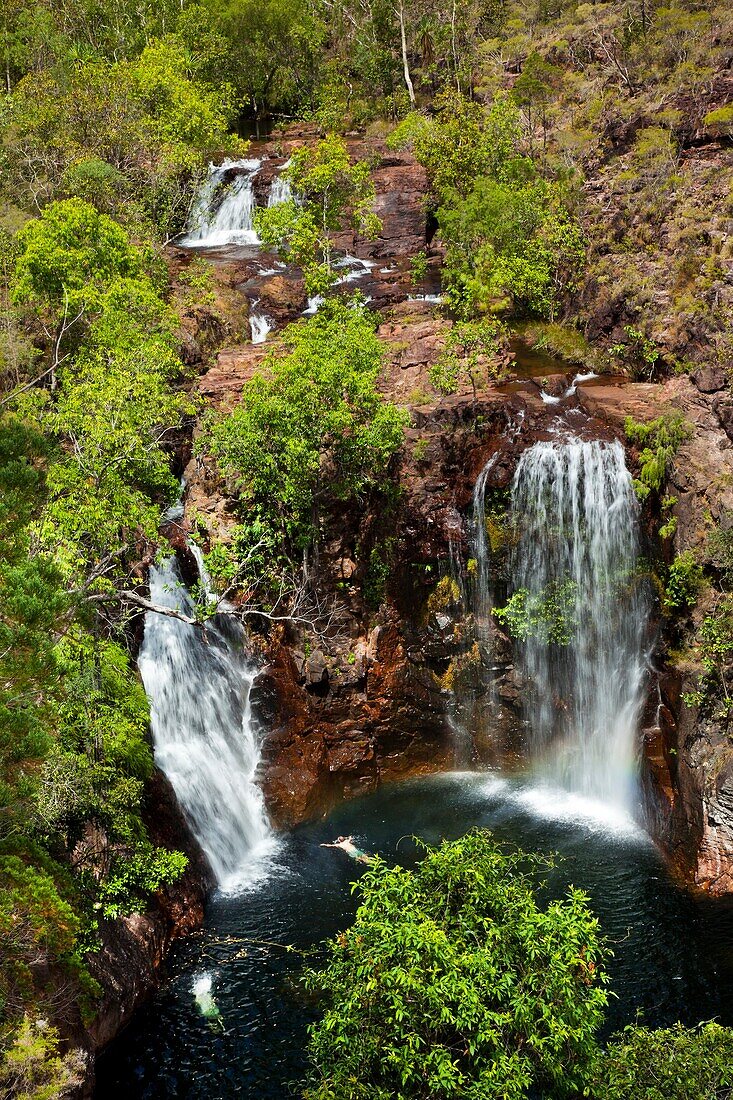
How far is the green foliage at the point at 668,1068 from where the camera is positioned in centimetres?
1115

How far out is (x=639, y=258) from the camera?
117ft

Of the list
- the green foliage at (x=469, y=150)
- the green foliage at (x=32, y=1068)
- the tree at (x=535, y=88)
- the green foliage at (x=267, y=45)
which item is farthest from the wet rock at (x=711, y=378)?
the green foliage at (x=267, y=45)

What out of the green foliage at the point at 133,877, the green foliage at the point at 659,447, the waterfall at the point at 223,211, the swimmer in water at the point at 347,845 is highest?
the waterfall at the point at 223,211

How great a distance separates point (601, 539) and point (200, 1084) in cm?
1775

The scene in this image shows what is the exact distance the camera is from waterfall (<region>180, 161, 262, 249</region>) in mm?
45625

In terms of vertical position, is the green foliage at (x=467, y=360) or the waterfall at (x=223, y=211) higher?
the waterfall at (x=223, y=211)

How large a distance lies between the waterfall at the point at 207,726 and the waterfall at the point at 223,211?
2657 cm

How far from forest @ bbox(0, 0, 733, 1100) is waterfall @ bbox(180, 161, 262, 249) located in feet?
3.72

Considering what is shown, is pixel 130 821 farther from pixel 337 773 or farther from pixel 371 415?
pixel 371 415

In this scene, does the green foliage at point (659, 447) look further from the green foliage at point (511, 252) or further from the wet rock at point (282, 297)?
the wet rock at point (282, 297)

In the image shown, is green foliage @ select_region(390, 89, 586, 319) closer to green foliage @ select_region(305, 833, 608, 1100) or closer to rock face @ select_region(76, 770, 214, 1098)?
rock face @ select_region(76, 770, 214, 1098)

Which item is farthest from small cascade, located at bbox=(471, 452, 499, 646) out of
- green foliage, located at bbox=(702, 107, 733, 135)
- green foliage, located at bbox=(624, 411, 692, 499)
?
green foliage, located at bbox=(702, 107, 733, 135)

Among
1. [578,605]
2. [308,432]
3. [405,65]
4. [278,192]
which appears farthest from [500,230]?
[405,65]

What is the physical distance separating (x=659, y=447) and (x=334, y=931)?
53.7 feet
